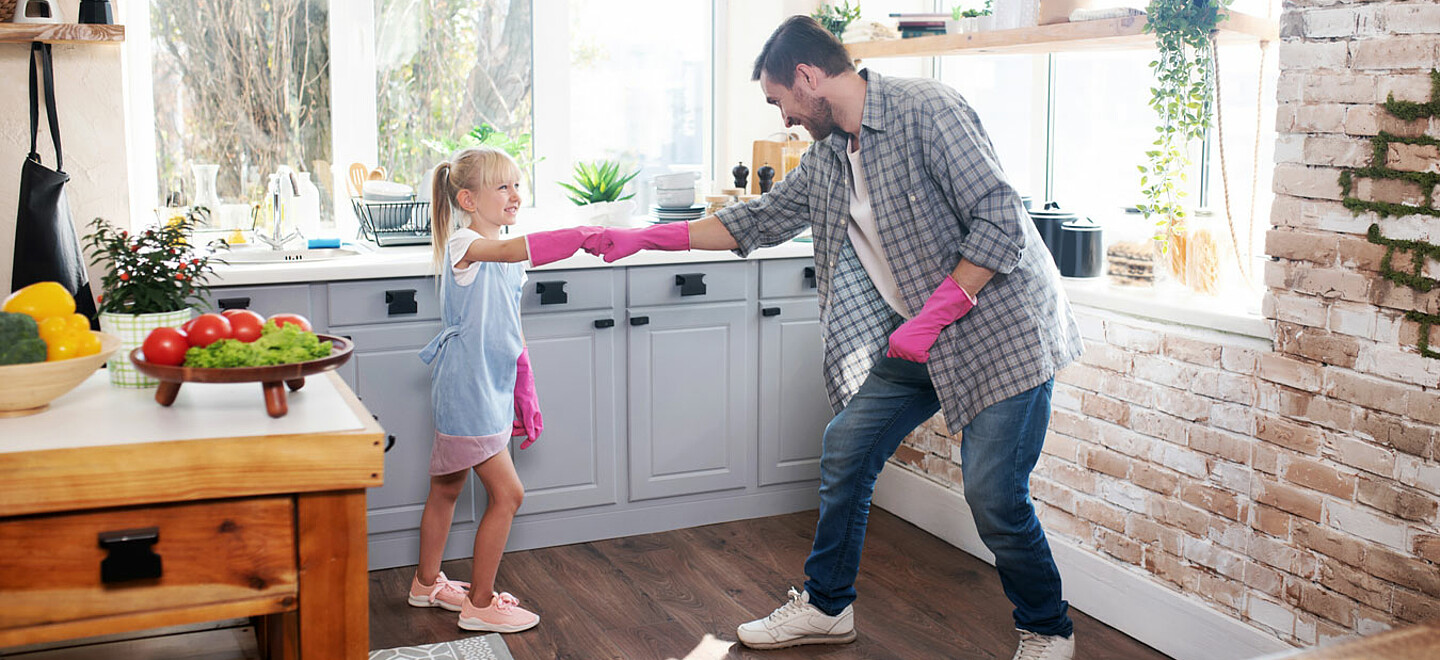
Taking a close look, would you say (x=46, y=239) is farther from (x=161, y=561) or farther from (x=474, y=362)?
(x=161, y=561)

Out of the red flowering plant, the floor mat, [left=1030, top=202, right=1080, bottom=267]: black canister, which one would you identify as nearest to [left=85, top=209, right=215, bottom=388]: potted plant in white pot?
the red flowering plant

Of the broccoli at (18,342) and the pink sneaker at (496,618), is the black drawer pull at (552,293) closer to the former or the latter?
the pink sneaker at (496,618)

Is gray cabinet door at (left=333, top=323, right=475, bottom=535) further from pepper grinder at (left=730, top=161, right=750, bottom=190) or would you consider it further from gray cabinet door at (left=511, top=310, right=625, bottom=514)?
pepper grinder at (left=730, top=161, right=750, bottom=190)

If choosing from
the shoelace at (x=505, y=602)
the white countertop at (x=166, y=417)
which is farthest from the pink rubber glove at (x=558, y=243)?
the shoelace at (x=505, y=602)

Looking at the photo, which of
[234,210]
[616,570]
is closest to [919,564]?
[616,570]

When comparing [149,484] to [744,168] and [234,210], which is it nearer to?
[234,210]

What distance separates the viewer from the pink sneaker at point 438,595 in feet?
9.95

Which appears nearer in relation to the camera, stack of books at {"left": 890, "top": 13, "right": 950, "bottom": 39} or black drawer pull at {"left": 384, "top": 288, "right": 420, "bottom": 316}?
black drawer pull at {"left": 384, "top": 288, "right": 420, "bottom": 316}

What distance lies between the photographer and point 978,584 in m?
3.23

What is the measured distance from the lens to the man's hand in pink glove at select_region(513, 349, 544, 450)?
308 centimetres

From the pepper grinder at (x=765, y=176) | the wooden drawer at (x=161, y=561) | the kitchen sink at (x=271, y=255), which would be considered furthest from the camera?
the pepper grinder at (x=765, y=176)

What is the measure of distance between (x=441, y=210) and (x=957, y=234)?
1.21 meters

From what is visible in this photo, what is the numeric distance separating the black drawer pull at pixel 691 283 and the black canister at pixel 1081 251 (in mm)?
987

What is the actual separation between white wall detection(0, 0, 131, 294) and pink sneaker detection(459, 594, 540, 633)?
4.36 ft
